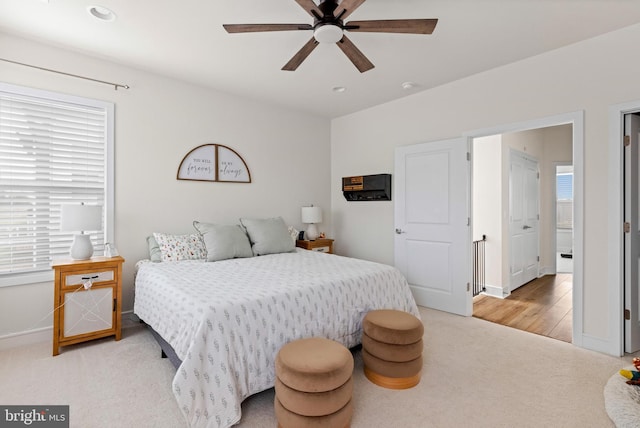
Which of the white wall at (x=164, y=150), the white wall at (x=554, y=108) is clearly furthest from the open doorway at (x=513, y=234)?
the white wall at (x=164, y=150)

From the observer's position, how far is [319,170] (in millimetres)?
5031

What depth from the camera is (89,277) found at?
269 centimetres

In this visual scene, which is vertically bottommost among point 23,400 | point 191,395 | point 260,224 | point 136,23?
point 23,400

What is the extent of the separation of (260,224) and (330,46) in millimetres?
2069

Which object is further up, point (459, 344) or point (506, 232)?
point (506, 232)

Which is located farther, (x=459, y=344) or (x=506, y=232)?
(x=506, y=232)

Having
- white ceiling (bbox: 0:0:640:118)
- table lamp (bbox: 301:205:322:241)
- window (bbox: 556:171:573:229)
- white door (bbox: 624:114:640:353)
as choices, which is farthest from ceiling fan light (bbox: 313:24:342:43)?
window (bbox: 556:171:573:229)

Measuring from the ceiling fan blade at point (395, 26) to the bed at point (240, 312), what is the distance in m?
1.74

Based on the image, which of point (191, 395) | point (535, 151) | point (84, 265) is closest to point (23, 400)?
point (84, 265)

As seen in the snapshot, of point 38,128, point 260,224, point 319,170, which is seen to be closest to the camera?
point 38,128

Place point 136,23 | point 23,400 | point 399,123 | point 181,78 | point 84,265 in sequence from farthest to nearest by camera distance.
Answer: point 399,123
point 181,78
point 84,265
point 136,23
point 23,400

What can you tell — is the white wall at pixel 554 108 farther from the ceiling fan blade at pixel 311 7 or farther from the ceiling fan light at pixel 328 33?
the ceiling fan blade at pixel 311 7

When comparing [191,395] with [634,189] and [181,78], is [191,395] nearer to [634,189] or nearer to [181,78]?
[181,78]

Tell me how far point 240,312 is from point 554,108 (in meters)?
3.21
